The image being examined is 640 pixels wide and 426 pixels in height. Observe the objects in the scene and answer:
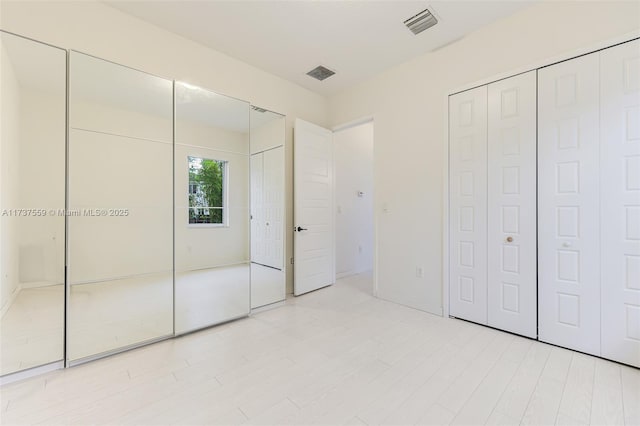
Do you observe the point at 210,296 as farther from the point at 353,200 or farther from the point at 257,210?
the point at 353,200


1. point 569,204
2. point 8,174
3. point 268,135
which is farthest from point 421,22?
point 8,174

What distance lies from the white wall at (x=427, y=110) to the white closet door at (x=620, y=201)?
0.33 metres

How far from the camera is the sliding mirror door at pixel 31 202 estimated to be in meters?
1.90

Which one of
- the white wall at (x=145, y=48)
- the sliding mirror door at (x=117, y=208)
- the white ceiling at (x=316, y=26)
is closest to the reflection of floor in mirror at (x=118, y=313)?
the sliding mirror door at (x=117, y=208)

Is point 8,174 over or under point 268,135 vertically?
under

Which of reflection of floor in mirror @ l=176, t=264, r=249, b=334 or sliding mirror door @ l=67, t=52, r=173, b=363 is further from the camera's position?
reflection of floor in mirror @ l=176, t=264, r=249, b=334

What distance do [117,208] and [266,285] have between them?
178cm

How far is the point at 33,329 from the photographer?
203 centimetres

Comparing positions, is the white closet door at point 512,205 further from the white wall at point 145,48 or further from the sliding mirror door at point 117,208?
the sliding mirror door at point 117,208

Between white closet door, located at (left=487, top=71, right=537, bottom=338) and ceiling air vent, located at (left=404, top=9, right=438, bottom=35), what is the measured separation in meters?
0.89

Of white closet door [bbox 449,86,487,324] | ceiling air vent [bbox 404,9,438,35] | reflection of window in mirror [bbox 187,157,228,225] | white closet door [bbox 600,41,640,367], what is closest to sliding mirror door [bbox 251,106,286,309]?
reflection of window in mirror [bbox 187,157,228,225]

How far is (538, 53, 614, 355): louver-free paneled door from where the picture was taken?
7.13ft

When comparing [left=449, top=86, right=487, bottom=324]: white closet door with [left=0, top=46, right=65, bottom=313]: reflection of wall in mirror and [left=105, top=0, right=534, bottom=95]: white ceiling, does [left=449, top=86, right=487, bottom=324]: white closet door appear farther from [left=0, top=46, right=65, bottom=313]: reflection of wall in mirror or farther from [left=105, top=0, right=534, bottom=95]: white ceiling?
[left=0, top=46, right=65, bottom=313]: reflection of wall in mirror

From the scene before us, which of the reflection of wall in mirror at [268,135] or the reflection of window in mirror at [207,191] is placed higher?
the reflection of wall in mirror at [268,135]
